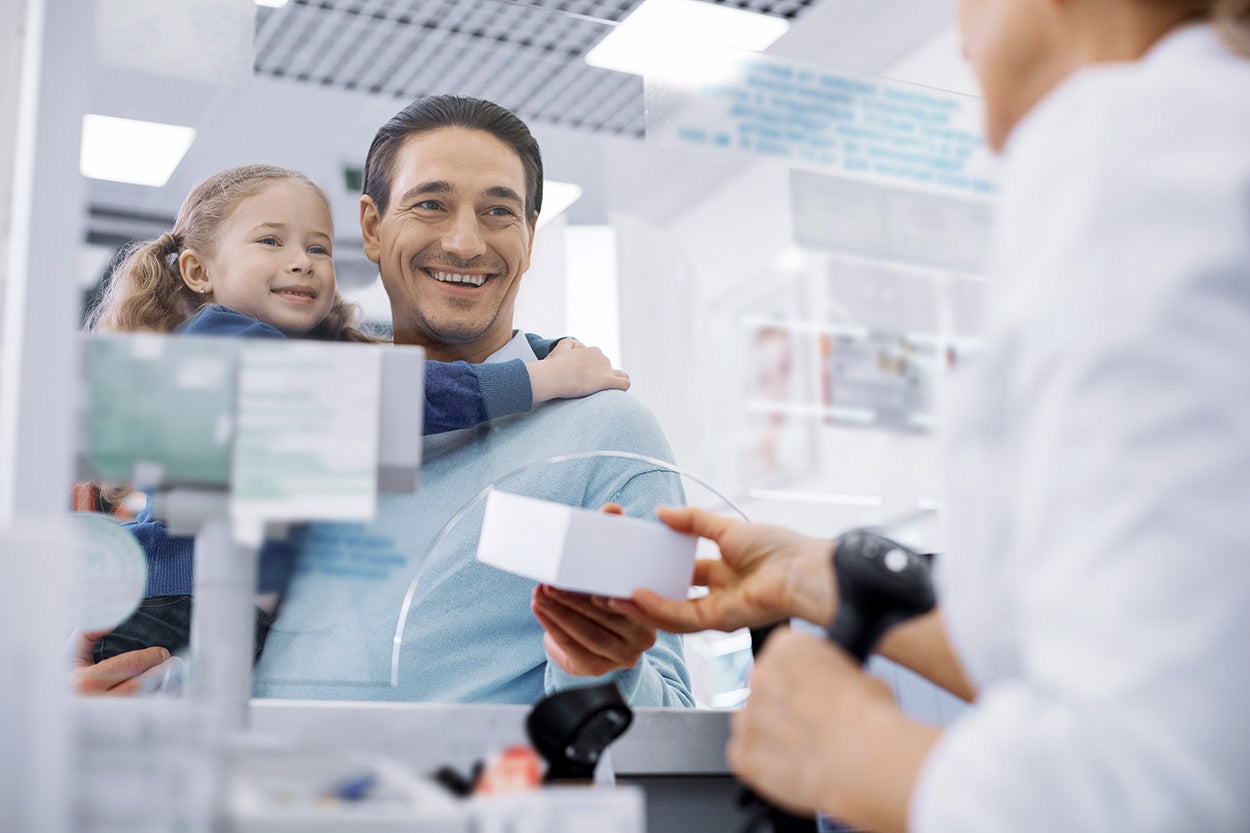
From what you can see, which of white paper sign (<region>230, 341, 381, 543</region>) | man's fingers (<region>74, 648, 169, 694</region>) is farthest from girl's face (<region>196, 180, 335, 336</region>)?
white paper sign (<region>230, 341, 381, 543</region>)

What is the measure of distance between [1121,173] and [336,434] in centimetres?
55

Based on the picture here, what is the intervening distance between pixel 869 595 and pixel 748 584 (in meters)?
0.38

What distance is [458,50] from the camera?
12.4 ft

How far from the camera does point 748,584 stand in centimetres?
119

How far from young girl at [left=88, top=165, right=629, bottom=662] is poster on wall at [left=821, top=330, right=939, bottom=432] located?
1656mm

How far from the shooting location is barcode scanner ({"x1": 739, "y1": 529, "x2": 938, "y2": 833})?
80cm

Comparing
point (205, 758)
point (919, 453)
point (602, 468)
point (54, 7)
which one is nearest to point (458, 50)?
point (919, 453)

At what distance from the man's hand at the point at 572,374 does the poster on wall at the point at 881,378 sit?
61.3 inches

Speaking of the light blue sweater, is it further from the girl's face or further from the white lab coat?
the white lab coat

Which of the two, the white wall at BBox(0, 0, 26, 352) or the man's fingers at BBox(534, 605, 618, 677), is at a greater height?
the white wall at BBox(0, 0, 26, 352)

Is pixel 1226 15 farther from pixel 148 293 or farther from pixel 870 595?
pixel 148 293

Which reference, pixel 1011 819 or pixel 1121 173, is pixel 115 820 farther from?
pixel 1121 173

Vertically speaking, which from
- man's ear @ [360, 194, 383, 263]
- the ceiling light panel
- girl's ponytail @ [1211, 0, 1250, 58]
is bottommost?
girl's ponytail @ [1211, 0, 1250, 58]

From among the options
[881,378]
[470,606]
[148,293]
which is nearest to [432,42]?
[881,378]
